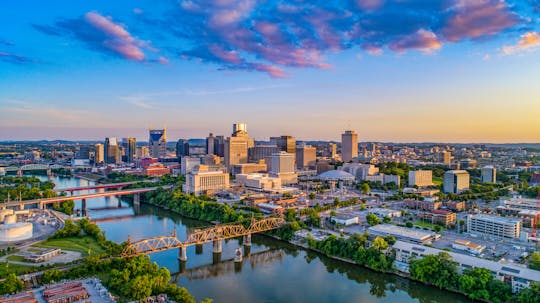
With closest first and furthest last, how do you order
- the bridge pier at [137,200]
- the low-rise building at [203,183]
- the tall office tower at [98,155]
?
the bridge pier at [137,200]
the low-rise building at [203,183]
the tall office tower at [98,155]

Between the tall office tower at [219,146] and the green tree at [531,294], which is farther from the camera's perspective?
the tall office tower at [219,146]

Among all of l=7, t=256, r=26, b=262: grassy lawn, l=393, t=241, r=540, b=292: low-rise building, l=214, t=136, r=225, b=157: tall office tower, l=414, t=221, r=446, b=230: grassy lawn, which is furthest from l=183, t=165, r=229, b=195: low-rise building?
l=214, t=136, r=225, b=157: tall office tower

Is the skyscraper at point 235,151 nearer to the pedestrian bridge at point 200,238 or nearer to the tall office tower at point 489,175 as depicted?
the tall office tower at point 489,175

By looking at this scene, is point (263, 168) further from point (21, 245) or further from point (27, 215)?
point (21, 245)

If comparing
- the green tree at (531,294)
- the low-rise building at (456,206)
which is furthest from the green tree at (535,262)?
the low-rise building at (456,206)

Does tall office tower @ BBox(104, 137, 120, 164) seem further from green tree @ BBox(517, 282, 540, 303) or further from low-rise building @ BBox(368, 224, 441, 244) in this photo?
green tree @ BBox(517, 282, 540, 303)

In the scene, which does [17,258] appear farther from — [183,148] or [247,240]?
[183,148]
